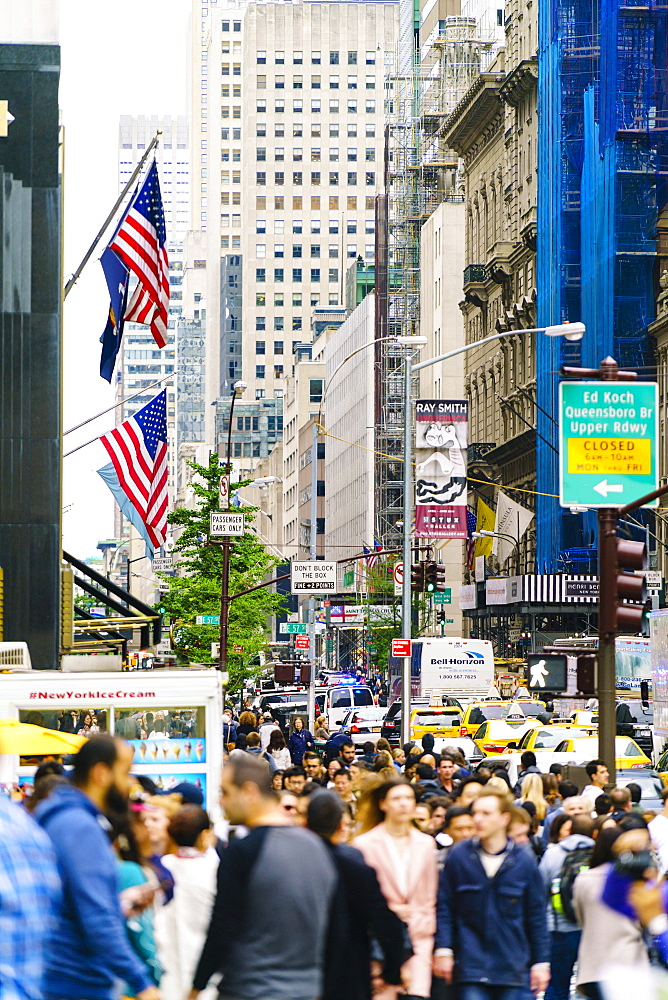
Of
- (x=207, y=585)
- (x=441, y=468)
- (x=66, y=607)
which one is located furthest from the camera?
(x=207, y=585)

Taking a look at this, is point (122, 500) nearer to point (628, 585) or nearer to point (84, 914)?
point (628, 585)

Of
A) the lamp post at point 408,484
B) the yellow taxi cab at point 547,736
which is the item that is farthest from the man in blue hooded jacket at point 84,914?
the lamp post at point 408,484

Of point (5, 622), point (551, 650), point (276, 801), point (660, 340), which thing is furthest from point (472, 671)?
point (276, 801)

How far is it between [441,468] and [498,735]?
527cm

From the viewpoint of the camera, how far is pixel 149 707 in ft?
58.6

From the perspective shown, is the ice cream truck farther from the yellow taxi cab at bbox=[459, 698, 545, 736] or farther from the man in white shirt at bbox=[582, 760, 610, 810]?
the yellow taxi cab at bbox=[459, 698, 545, 736]

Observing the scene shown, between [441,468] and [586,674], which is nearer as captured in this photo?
[586,674]

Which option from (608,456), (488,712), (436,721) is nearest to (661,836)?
(608,456)

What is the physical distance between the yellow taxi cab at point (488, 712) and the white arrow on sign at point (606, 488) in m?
18.3

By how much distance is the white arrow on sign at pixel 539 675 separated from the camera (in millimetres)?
47134

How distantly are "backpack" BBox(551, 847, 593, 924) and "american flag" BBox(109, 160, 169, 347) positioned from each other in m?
16.9

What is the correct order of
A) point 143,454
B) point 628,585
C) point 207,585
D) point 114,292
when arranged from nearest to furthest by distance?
point 628,585 < point 114,292 < point 143,454 < point 207,585

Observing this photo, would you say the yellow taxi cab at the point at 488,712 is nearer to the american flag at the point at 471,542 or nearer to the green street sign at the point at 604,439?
the green street sign at the point at 604,439

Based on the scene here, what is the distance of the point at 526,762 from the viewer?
66.0 ft
